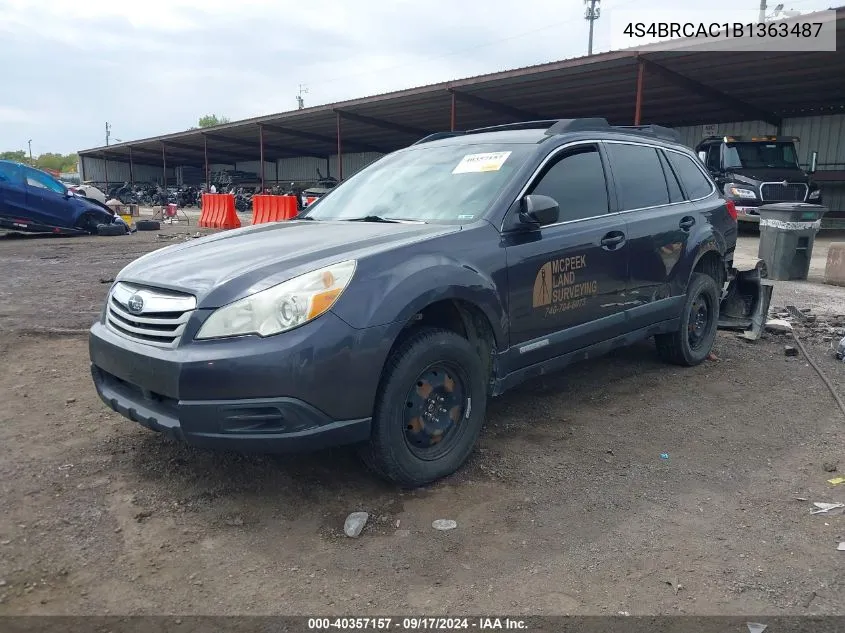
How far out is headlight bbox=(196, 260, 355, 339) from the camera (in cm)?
272

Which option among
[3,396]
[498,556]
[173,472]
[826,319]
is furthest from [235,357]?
[826,319]

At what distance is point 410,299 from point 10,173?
16380mm

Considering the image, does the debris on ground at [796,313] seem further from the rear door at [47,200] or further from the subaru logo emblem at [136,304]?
the rear door at [47,200]

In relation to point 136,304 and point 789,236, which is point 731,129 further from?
point 136,304

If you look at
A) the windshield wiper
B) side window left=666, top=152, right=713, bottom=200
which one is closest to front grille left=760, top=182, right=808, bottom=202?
side window left=666, top=152, right=713, bottom=200

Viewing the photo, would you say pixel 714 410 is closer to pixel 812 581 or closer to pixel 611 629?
pixel 812 581

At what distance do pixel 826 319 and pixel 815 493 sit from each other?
15.1 feet

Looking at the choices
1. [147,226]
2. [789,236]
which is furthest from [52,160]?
[789,236]

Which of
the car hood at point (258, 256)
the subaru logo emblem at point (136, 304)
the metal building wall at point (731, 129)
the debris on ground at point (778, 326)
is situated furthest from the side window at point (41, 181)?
the metal building wall at point (731, 129)

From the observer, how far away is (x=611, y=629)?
223 centimetres

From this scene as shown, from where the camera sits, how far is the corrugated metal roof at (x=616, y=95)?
14.8 m

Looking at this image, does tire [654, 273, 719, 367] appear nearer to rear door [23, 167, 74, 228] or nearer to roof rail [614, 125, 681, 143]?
roof rail [614, 125, 681, 143]

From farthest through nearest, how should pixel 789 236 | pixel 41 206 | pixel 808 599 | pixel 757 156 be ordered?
pixel 41 206 → pixel 757 156 → pixel 789 236 → pixel 808 599

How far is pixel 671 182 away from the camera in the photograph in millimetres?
5008
